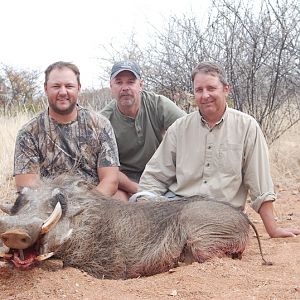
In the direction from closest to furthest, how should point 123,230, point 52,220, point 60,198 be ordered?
point 52,220 < point 60,198 < point 123,230

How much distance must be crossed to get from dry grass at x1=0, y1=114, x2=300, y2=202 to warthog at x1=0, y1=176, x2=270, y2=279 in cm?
299

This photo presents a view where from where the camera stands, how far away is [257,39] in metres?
8.52

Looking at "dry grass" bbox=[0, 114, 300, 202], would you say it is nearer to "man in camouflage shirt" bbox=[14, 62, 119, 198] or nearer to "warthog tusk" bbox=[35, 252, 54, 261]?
"man in camouflage shirt" bbox=[14, 62, 119, 198]

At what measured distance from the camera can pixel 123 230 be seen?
4.03m

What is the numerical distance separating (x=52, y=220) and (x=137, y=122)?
9.29 feet

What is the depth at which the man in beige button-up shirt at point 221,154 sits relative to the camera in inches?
187

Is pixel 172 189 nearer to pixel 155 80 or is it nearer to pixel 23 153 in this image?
pixel 23 153

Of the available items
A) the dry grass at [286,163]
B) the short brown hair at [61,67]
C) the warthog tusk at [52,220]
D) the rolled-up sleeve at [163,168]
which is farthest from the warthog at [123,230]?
the dry grass at [286,163]

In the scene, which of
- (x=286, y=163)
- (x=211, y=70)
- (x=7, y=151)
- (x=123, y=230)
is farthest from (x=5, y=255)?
(x=286, y=163)

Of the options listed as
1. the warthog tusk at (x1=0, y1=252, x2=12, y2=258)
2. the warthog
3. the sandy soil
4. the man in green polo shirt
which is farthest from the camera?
the man in green polo shirt

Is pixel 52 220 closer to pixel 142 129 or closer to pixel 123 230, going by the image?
pixel 123 230

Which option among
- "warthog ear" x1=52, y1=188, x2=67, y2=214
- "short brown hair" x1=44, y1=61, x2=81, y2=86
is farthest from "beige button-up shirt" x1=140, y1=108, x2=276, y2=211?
"warthog ear" x1=52, y1=188, x2=67, y2=214

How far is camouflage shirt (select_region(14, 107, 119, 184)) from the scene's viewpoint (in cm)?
508

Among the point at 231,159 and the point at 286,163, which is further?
the point at 286,163
